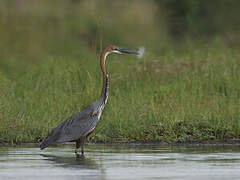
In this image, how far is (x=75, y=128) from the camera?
11.3 meters

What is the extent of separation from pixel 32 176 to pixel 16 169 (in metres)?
0.64

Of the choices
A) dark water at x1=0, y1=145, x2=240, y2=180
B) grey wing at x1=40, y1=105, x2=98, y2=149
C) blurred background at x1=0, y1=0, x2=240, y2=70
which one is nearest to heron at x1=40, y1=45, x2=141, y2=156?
grey wing at x1=40, y1=105, x2=98, y2=149

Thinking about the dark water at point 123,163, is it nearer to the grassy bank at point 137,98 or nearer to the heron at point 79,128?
the heron at point 79,128

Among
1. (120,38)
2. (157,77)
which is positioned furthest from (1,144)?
(120,38)

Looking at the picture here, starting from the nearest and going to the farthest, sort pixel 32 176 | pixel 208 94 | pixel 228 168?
pixel 32 176 → pixel 228 168 → pixel 208 94

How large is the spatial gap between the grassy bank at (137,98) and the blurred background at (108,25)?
271 centimetres

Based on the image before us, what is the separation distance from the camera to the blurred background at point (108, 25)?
22.6 metres

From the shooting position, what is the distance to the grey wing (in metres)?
11.1

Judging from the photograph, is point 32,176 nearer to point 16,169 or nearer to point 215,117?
point 16,169

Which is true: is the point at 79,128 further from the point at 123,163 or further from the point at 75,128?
the point at 123,163

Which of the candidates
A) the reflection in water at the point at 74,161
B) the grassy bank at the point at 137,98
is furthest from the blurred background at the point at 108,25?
the reflection in water at the point at 74,161

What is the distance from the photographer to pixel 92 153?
36.2 feet

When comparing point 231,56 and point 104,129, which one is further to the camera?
point 231,56

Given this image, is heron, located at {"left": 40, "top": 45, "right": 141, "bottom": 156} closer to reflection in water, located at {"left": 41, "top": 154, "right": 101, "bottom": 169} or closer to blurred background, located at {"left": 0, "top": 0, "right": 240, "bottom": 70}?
reflection in water, located at {"left": 41, "top": 154, "right": 101, "bottom": 169}
